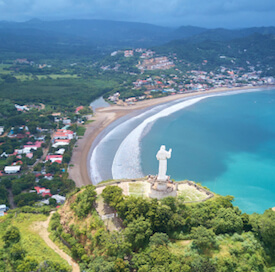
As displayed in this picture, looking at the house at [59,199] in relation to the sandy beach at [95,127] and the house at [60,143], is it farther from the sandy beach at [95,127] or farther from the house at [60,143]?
the house at [60,143]

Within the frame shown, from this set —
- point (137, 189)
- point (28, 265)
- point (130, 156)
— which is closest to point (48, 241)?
point (28, 265)

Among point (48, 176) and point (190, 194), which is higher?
point (190, 194)

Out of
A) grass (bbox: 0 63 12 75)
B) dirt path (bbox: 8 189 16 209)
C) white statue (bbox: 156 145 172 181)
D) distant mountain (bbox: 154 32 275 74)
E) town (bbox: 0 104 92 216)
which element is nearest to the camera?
white statue (bbox: 156 145 172 181)

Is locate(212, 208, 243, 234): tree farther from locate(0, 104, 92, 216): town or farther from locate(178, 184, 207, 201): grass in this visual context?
locate(0, 104, 92, 216): town

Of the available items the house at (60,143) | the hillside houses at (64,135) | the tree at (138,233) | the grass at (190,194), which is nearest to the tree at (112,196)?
the tree at (138,233)

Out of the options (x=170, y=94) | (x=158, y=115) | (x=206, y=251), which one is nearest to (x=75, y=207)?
(x=206, y=251)

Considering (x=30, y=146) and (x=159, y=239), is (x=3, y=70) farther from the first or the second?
(x=159, y=239)

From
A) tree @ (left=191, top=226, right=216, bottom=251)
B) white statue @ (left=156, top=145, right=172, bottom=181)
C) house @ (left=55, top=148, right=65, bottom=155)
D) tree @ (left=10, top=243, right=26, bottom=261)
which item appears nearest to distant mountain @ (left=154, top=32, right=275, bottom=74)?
house @ (left=55, top=148, right=65, bottom=155)
